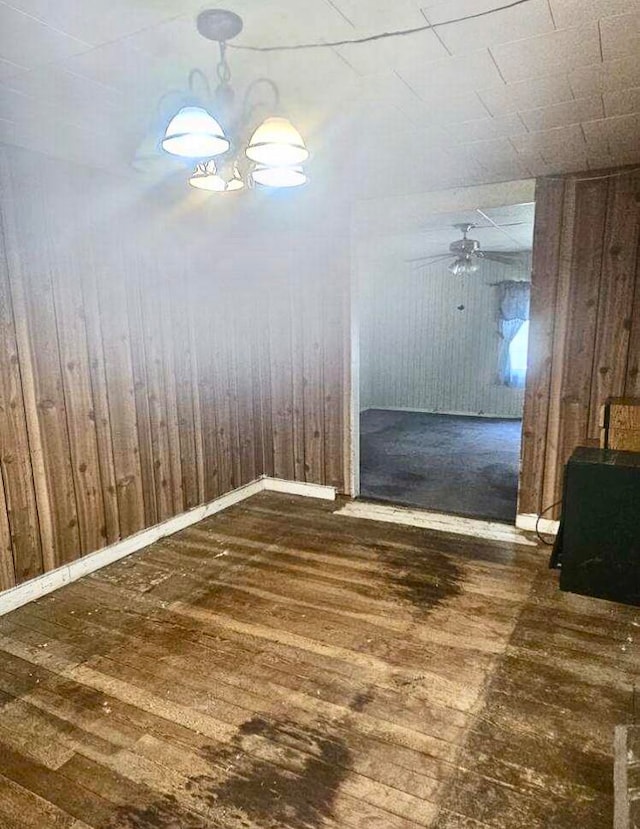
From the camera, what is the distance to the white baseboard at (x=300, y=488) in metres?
4.61

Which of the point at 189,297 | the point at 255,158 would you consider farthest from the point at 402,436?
the point at 255,158

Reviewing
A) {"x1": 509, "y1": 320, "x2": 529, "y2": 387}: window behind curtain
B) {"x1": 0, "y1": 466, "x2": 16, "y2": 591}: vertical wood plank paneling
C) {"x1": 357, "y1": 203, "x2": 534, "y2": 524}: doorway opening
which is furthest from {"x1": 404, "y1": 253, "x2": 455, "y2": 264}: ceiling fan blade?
{"x1": 0, "y1": 466, "x2": 16, "y2": 591}: vertical wood plank paneling

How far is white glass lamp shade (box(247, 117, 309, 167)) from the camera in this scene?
6.07ft

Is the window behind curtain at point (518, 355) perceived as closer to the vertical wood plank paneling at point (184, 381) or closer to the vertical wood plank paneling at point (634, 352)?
the vertical wood plank paneling at point (634, 352)

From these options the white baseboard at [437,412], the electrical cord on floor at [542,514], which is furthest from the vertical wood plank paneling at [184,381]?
the white baseboard at [437,412]

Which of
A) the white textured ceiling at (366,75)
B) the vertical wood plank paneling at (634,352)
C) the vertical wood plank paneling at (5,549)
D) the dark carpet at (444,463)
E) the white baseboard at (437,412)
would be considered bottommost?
the dark carpet at (444,463)

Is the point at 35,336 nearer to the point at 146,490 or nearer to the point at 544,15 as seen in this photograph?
the point at 146,490

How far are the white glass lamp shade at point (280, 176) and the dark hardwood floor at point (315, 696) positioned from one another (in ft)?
7.00

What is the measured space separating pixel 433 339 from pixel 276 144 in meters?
7.22

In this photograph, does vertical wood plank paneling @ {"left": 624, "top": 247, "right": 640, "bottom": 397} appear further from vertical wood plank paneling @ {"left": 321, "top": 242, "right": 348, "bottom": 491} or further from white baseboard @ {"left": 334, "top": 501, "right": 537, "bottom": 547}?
vertical wood plank paneling @ {"left": 321, "top": 242, "right": 348, "bottom": 491}

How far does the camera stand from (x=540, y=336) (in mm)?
3619

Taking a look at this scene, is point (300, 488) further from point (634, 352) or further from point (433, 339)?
point (433, 339)

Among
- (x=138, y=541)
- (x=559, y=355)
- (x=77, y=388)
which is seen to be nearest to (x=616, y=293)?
(x=559, y=355)

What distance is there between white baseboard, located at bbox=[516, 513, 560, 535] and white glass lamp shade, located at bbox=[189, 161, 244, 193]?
295 cm
